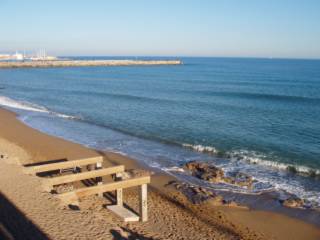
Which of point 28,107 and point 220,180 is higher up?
point 28,107

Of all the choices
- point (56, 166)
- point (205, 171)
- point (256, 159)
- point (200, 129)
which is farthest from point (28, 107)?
point (256, 159)

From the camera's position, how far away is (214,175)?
15.3 meters

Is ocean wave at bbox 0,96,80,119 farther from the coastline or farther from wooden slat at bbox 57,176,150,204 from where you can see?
wooden slat at bbox 57,176,150,204

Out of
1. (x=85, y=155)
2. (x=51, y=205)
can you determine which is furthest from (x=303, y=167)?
(x=51, y=205)

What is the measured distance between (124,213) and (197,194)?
3.55 m

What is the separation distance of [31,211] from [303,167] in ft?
43.4

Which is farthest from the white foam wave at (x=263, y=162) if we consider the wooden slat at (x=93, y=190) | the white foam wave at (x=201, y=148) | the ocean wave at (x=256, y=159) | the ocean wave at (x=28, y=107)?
the ocean wave at (x=28, y=107)

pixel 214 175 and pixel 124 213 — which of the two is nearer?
pixel 124 213

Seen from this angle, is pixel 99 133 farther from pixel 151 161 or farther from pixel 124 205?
pixel 124 205

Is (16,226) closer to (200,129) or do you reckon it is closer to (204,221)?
(204,221)

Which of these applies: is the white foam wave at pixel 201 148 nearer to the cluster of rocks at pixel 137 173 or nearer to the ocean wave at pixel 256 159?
the ocean wave at pixel 256 159

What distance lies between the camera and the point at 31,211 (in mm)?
8820

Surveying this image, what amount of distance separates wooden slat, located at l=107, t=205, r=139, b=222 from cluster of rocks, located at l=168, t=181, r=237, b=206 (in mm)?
2770

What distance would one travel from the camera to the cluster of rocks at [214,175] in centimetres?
1488
